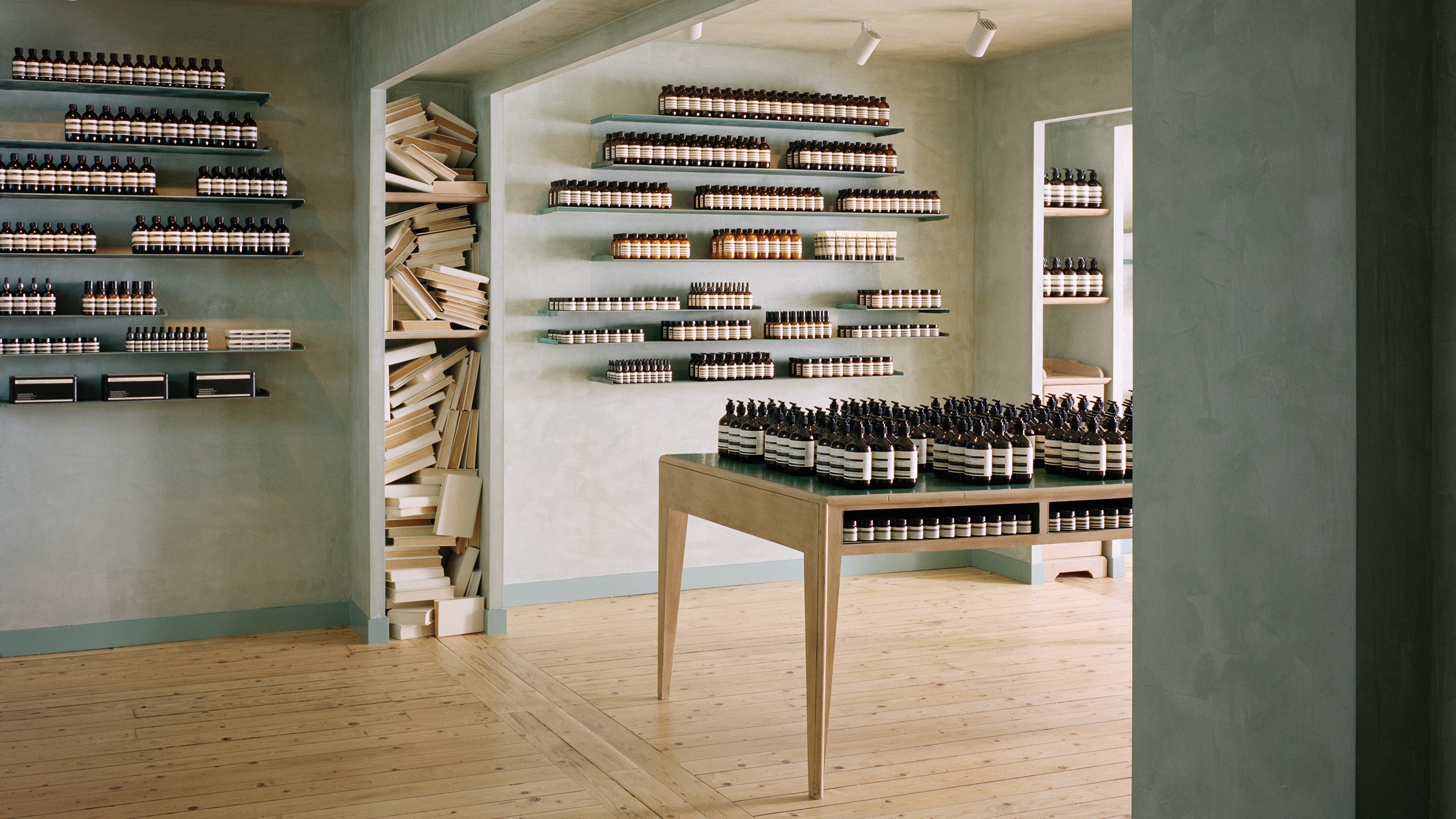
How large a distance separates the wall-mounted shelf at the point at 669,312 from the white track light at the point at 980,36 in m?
1.83

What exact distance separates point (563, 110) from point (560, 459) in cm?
191

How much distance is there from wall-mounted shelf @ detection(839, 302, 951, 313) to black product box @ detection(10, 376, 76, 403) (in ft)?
13.4

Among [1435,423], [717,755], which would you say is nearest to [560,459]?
[717,755]

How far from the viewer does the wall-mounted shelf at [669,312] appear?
22.0ft

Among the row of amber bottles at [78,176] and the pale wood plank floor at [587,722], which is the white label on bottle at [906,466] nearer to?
the pale wood plank floor at [587,722]

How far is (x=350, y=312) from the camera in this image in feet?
20.6

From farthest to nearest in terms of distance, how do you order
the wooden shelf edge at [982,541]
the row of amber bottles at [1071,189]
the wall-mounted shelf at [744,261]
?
the row of amber bottles at [1071,189] → the wall-mounted shelf at [744,261] → the wooden shelf edge at [982,541]

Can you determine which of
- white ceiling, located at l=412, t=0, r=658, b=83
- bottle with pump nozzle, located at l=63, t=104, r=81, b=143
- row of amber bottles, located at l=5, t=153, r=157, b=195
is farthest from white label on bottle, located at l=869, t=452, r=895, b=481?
bottle with pump nozzle, located at l=63, t=104, r=81, b=143

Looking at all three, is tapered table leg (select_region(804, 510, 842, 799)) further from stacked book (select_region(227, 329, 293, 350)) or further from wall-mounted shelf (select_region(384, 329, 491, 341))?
stacked book (select_region(227, 329, 293, 350))

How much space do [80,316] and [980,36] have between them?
4.44 meters

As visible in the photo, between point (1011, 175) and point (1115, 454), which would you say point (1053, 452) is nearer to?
point (1115, 454)

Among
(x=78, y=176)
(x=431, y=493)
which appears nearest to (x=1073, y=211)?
(x=431, y=493)

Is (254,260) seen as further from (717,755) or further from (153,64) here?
(717,755)

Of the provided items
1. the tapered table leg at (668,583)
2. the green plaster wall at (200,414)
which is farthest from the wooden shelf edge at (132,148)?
the tapered table leg at (668,583)
